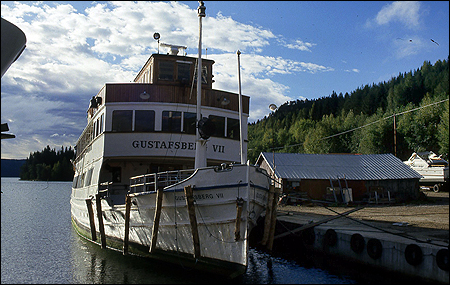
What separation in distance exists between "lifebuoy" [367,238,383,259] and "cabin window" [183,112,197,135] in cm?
748

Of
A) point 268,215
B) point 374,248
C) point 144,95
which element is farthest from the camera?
point 144,95

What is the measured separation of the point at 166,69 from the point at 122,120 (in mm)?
2764

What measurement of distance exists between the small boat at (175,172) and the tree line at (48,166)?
200 feet

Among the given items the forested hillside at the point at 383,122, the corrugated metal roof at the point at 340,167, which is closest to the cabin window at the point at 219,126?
the corrugated metal roof at the point at 340,167

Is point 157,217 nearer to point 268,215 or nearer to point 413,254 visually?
point 268,215

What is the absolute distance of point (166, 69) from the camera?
14.9 meters

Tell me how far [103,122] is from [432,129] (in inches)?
2291

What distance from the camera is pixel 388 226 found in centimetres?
1620

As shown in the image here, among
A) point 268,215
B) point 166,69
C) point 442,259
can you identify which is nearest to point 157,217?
point 268,215

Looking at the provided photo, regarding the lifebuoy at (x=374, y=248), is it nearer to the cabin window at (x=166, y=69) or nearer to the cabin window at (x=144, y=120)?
the cabin window at (x=144, y=120)

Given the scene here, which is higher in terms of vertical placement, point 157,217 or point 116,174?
point 116,174

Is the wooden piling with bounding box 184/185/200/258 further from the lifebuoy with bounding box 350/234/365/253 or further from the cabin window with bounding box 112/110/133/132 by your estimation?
the lifebuoy with bounding box 350/234/365/253

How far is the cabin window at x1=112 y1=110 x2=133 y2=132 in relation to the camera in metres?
14.1

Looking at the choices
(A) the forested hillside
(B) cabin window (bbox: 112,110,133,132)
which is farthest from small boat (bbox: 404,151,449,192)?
(B) cabin window (bbox: 112,110,133,132)
